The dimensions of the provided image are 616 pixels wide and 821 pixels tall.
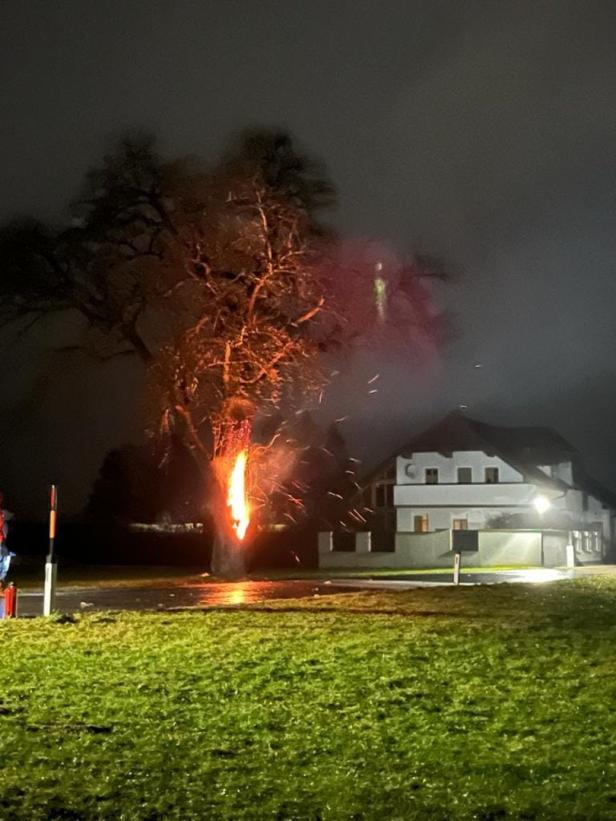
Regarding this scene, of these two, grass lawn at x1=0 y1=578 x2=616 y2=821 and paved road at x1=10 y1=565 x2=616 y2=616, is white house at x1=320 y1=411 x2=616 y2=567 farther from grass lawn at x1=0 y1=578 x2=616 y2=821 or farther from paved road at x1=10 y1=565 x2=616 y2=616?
grass lawn at x1=0 y1=578 x2=616 y2=821

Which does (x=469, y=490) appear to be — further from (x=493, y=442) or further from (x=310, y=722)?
(x=310, y=722)

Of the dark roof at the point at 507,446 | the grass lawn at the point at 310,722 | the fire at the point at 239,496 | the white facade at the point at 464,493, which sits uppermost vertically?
the dark roof at the point at 507,446

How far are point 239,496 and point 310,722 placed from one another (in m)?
24.0

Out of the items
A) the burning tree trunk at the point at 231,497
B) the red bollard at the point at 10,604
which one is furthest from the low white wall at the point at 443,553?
the red bollard at the point at 10,604

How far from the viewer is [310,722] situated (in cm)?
882

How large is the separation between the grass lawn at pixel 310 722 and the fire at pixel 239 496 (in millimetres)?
17116

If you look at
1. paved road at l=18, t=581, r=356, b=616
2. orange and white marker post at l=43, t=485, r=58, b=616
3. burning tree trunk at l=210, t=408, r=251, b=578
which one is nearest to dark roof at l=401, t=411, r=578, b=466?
burning tree trunk at l=210, t=408, r=251, b=578

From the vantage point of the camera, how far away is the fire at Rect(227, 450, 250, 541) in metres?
32.2

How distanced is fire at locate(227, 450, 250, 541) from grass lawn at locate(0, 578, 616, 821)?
17116 mm

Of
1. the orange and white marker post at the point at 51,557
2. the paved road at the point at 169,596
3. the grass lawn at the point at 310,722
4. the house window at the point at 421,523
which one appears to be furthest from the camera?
the house window at the point at 421,523

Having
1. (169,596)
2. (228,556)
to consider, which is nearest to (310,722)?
(169,596)

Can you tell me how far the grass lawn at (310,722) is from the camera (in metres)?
6.75

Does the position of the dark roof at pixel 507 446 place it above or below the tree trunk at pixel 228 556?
above

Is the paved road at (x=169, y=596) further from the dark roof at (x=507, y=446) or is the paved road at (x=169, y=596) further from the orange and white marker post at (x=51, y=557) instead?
the dark roof at (x=507, y=446)
